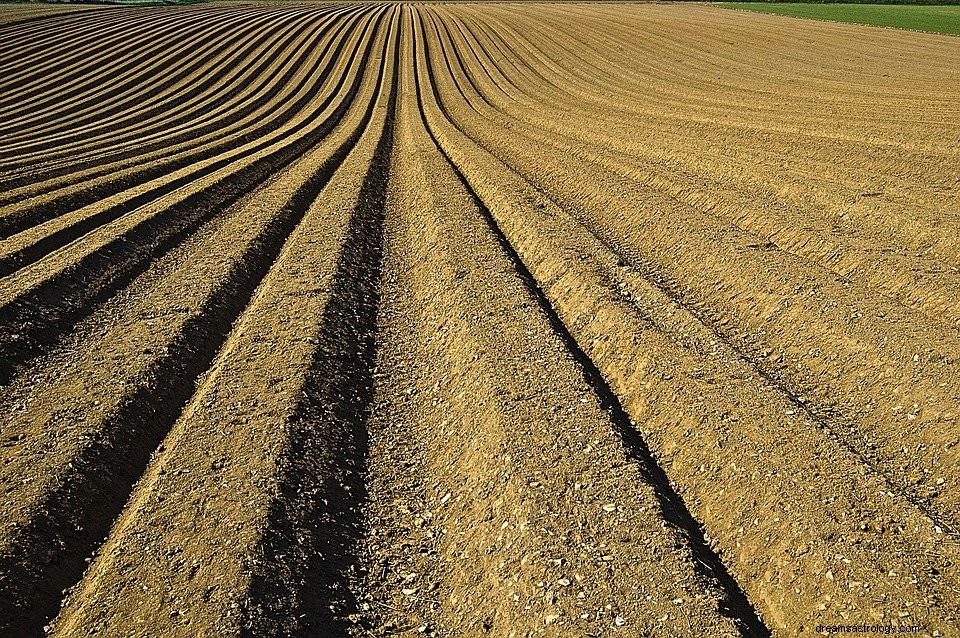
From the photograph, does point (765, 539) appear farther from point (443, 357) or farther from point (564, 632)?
point (443, 357)

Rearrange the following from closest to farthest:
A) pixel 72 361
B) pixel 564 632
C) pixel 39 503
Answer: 1. pixel 564 632
2. pixel 39 503
3. pixel 72 361

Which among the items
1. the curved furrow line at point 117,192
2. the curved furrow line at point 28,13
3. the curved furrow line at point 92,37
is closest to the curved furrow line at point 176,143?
the curved furrow line at point 117,192

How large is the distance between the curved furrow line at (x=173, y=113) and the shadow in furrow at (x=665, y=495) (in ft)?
38.9

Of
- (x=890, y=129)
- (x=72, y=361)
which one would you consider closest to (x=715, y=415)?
(x=72, y=361)

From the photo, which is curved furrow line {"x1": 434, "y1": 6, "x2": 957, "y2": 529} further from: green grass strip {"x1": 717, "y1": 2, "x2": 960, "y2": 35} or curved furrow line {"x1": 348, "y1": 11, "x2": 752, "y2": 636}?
green grass strip {"x1": 717, "y1": 2, "x2": 960, "y2": 35}

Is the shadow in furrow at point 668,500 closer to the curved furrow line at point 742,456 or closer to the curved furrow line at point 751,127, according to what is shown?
the curved furrow line at point 742,456

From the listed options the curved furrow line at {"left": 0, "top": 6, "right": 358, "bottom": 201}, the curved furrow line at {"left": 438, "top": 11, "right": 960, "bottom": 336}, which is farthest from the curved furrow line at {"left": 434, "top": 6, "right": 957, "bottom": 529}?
the curved furrow line at {"left": 0, "top": 6, "right": 358, "bottom": 201}

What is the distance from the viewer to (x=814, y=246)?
924cm

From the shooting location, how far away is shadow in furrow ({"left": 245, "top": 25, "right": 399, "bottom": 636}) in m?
4.12

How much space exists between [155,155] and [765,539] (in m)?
16.3

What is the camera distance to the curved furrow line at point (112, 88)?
806 inches

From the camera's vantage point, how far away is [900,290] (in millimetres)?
7883

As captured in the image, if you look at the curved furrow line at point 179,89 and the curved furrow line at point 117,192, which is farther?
the curved furrow line at point 179,89

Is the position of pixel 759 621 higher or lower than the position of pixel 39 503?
lower
